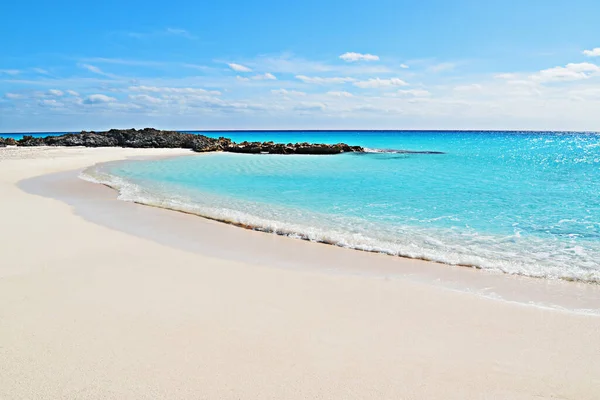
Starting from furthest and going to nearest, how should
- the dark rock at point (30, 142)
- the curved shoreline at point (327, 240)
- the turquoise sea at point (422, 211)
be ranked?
1. the dark rock at point (30, 142)
2. the turquoise sea at point (422, 211)
3. the curved shoreline at point (327, 240)

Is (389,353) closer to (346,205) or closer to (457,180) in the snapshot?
(346,205)

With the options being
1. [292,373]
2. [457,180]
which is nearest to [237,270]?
[292,373]

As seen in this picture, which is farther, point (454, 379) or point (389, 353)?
point (389, 353)

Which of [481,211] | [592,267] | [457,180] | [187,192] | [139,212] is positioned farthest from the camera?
[457,180]

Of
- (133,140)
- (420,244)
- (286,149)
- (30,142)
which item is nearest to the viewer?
(420,244)

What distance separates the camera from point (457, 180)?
20156 mm

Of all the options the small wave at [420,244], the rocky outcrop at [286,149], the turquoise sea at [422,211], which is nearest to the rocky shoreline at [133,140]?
the rocky outcrop at [286,149]

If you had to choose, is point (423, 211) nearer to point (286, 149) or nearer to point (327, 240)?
point (327, 240)

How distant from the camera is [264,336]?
13.4 feet

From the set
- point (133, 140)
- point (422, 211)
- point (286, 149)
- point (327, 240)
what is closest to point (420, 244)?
point (327, 240)

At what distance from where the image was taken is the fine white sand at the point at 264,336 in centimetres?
327

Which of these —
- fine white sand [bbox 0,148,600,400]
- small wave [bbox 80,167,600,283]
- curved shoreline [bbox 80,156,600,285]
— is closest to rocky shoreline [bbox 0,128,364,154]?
curved shoreline [bbox 80,156,600,285]

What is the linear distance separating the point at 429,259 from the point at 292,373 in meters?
4.49

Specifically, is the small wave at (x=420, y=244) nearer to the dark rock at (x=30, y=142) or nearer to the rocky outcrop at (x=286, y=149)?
the rocky outcrop at (x=286, y=149)
